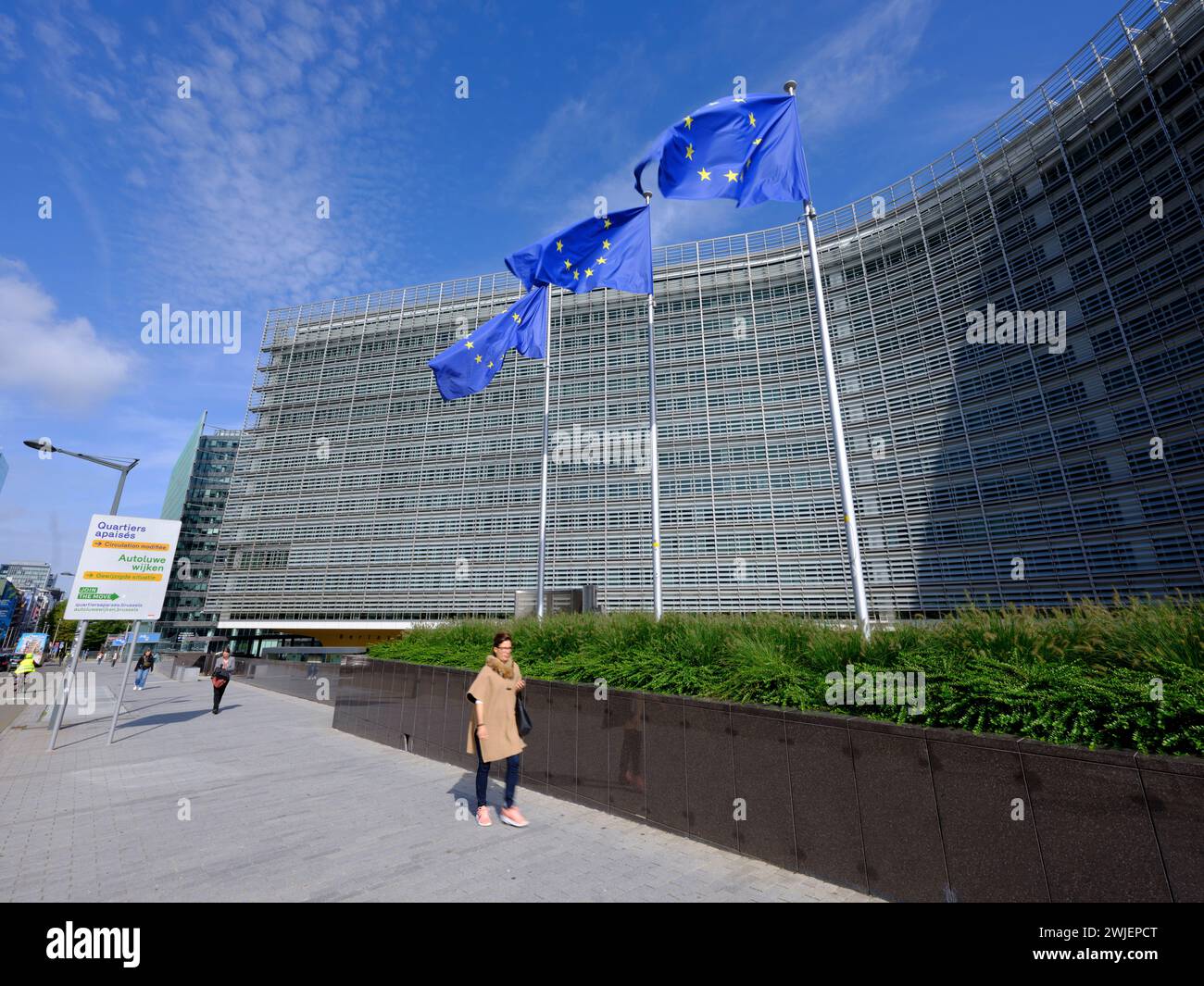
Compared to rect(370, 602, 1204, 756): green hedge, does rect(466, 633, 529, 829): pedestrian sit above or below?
below

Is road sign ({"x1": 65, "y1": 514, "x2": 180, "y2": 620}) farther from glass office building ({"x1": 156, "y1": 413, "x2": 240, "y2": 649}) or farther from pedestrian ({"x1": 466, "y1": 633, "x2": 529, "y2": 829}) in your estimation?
glass office building ({"x1": 156, "y1": 413, "x2": 240, "y2": 649})

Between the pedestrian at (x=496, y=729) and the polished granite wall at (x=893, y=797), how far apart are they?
121 centimetres

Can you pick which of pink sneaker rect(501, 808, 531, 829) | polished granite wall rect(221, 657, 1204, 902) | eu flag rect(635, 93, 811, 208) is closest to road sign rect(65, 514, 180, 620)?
pink sneaker rect(501, 808, 531, 829)

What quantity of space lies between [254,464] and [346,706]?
45.7m

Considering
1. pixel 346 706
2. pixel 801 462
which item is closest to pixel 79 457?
pixel 346 706

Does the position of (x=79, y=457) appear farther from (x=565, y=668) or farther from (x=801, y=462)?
(x=801, y=462)

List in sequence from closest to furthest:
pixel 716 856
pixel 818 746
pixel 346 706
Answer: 1. pixel 818 746
2. pixel 716 856
3. pixel 346 706

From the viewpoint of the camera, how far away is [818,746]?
514 cm

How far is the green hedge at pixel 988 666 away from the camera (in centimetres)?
366

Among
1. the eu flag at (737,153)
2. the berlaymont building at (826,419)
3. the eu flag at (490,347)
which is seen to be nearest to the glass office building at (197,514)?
the berlaymont building at (826,419)

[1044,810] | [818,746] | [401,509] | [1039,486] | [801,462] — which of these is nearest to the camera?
[1044,810]

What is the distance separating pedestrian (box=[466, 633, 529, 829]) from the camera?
664 cm

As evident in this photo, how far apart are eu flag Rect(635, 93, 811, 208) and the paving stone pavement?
975 centimetres

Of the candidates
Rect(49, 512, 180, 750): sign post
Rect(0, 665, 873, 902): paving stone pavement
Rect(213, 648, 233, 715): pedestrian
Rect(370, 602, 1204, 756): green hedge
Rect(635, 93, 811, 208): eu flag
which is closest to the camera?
Rect(370, 602, 1204, 756): green hedge
